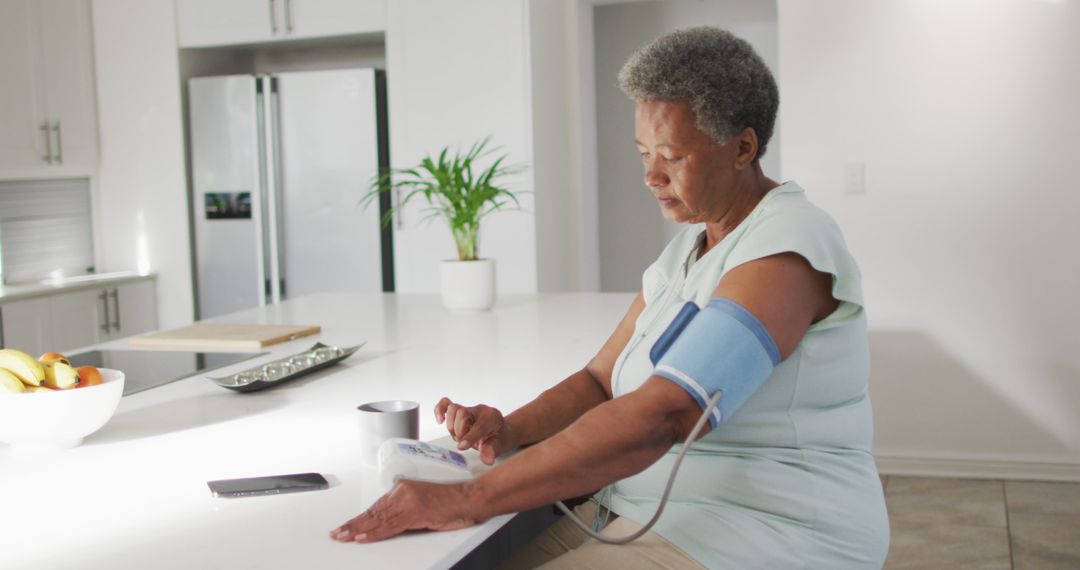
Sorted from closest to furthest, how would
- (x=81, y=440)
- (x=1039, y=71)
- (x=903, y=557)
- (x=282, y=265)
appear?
(x=81, y=440), (x=903, y=557), (x=1039, y=71), (x=282, y=265)

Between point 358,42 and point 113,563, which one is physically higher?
point 358,42

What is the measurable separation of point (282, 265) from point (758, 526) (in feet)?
11.2

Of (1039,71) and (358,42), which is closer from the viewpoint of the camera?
(1039,71)

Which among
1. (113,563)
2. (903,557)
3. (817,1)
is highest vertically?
(817,1)

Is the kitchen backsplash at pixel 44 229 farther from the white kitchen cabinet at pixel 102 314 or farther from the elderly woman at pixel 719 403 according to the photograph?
the elderly woman at pixel 719 403

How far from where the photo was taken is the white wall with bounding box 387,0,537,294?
4.01 m

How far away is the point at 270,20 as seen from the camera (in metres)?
4.32

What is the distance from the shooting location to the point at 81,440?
1472 mm

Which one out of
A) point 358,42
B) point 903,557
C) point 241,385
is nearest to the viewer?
point 241,385

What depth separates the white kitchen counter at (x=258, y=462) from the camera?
3.43ft

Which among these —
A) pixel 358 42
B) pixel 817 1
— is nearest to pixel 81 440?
pixel 817 1

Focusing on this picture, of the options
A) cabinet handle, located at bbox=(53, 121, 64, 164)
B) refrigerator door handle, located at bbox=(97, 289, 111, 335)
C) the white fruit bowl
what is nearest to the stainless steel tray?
the white fruit bowl

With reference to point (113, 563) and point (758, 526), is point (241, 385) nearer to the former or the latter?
point (113, 563)

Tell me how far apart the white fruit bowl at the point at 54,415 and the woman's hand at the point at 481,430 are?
48 centimetres
